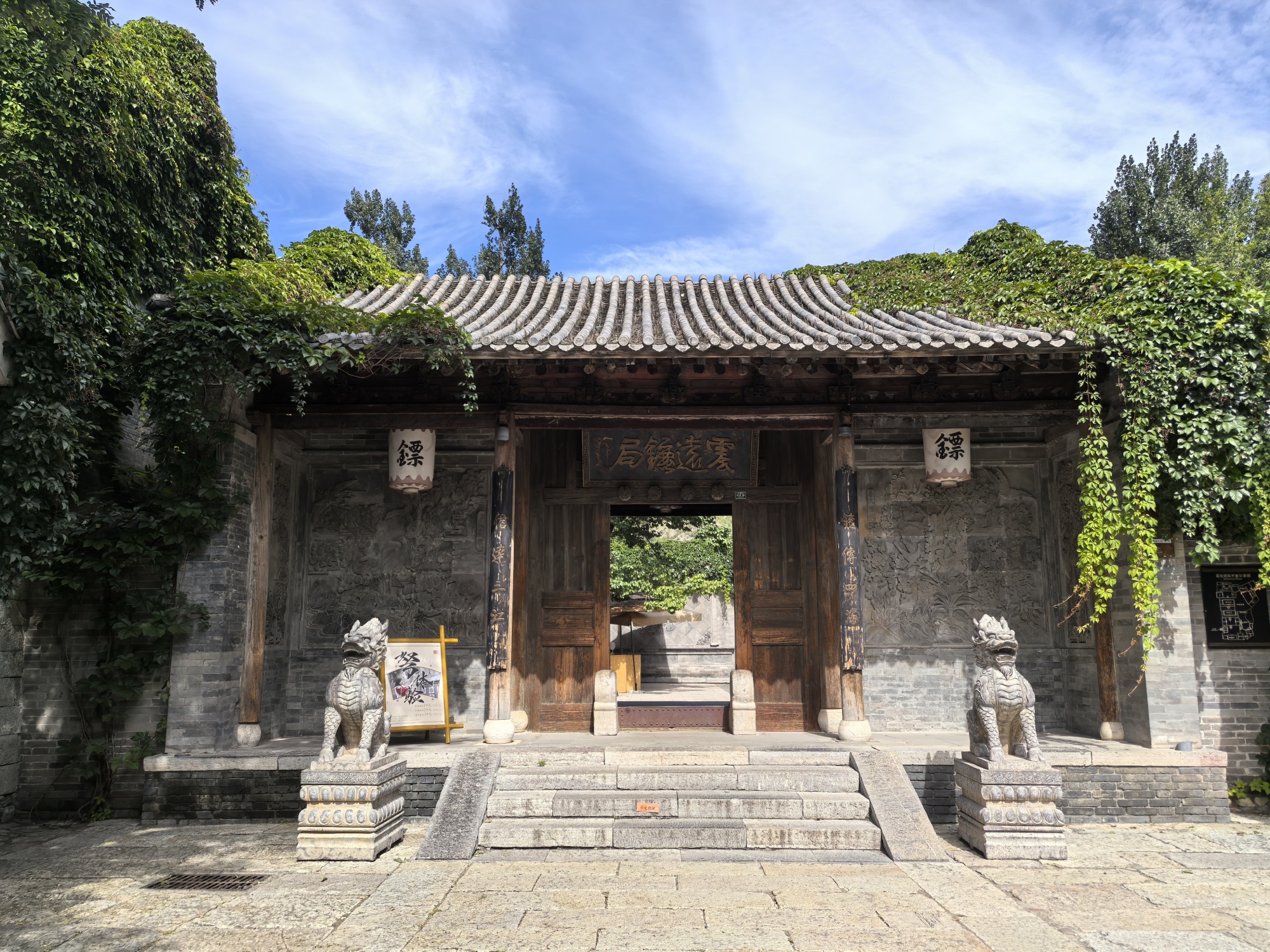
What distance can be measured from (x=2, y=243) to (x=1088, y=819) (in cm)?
1002

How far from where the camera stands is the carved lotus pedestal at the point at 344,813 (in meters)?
5.57

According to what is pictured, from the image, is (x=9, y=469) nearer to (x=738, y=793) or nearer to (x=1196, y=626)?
(x=738, y=793)

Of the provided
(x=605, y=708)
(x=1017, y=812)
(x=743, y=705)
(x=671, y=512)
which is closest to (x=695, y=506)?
(x=671, y=512)

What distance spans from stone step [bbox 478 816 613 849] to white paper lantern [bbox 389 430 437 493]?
10.9 ft

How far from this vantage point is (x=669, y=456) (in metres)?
8.66

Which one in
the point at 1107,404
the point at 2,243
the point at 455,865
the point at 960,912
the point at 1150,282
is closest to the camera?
the point at 960,912

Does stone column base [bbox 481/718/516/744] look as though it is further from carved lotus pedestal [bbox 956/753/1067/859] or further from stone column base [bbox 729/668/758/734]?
carved lotus pedestal [bbox 956/753/1067/859]

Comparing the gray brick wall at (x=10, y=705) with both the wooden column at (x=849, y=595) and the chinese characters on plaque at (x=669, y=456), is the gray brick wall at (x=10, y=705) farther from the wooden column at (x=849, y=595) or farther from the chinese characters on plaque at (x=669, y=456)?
the wooden column at (x=849, y=595)

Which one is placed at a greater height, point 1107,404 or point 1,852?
point 1107,404

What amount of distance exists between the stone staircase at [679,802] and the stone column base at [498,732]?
362 millimetres

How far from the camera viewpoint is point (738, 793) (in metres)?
6.22

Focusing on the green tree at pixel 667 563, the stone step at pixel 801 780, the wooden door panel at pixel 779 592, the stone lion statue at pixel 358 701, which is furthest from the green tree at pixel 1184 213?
the stone lion statue at pixel 358 701

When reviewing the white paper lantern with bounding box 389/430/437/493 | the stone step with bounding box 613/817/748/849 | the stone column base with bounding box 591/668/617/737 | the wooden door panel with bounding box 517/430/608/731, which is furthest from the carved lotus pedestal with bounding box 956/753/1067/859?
the white paper lantern with bounding box 389/430/437/493

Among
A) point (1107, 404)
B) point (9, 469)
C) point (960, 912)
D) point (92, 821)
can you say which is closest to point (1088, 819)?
point (960, 912)
